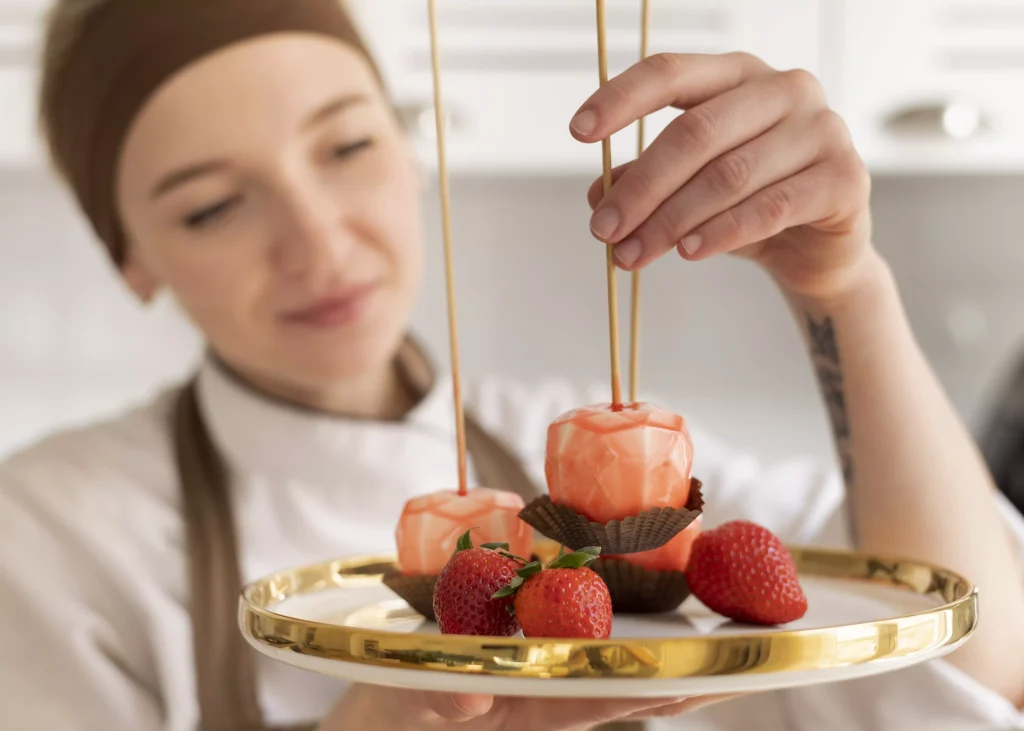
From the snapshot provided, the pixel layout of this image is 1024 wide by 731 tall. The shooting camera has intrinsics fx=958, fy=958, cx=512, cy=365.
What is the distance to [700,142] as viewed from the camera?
0.43 m

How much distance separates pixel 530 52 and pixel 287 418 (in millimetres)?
637

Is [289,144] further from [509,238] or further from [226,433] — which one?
[509,238]

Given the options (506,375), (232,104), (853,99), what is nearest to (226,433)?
(232,104)

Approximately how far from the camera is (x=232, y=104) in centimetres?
81

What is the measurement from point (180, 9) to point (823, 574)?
0.71 metres

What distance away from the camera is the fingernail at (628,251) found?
1.30 feet

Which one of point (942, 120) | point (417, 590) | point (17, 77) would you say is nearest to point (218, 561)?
point (417, 590)

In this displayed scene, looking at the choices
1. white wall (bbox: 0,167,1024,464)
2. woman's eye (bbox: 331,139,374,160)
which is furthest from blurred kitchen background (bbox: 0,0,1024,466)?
woman's eye (bbox: 331,139,374,160)

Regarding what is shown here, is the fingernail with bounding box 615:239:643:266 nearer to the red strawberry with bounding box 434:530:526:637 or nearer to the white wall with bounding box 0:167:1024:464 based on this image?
the red strawberry with bounding box 434:530:526:637

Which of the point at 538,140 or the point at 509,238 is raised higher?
the point at 538,140

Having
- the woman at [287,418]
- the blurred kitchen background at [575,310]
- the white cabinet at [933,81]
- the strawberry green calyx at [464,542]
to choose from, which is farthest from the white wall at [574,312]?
the strawberry green calyx at [464,542]

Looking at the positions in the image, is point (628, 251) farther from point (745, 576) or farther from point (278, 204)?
point (278, 204)

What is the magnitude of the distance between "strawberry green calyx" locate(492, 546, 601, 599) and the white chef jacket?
1.75ft

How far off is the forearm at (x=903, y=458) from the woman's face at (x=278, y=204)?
1.31 feet
